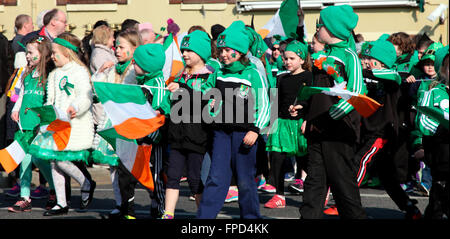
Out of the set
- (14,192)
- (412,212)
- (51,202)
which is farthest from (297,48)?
(14,192)

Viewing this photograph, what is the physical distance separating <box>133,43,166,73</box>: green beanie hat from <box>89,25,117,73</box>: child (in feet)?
8.32

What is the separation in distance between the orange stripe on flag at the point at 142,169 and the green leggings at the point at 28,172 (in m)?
1.60

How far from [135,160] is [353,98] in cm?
226

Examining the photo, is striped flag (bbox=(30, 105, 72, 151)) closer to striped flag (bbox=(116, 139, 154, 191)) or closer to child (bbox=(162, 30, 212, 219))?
striped flag (bbox=(116, 139, 154, 191))

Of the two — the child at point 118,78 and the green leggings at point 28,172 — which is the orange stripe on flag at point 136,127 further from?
the green leggings at point 28,172

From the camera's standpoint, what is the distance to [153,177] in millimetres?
7820

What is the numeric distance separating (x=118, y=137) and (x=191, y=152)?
71 centimetres

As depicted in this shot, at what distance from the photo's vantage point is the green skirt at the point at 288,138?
30.1 feet

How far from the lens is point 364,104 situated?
20.7 ft

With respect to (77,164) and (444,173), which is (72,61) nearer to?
(77,164)

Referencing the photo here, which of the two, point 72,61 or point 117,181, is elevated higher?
point 72,61
